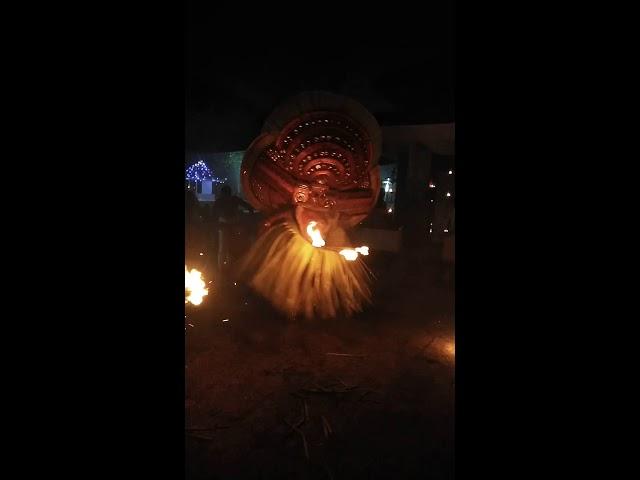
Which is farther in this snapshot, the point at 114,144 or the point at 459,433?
the point at 459,433

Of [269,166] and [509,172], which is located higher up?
[269,166]

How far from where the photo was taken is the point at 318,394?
3.69 m

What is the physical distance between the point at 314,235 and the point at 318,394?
2.92 meters

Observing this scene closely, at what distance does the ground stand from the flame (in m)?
1.34

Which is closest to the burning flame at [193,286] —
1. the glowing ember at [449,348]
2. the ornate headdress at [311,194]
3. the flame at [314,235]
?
the ornate headdress at [311,194]

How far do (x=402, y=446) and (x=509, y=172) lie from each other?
9.23 ft

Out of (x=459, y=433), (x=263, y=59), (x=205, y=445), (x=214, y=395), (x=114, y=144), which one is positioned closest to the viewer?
(x=114, y=144)

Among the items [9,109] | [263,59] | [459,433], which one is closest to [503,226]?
[459,433]

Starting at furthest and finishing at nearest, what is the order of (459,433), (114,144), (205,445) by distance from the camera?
(205,445) → (459,433) → (114,144)

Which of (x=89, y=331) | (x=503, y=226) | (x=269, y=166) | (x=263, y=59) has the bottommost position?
(x=89, y=331)

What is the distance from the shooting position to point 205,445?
289 cm

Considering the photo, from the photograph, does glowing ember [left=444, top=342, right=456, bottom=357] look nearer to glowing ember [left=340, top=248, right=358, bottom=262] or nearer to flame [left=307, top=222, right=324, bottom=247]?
glowing ember [left=340, top=248, right=358, bottom=262]

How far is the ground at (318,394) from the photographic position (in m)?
2.73

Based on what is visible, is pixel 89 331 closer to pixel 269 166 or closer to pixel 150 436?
pixel 150 436
